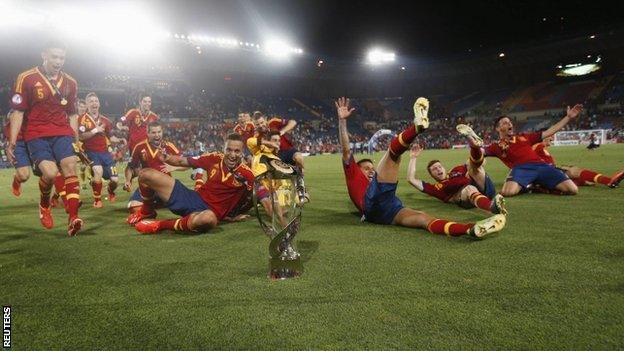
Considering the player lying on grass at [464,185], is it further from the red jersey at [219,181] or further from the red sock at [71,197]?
the red sock at [71,197]

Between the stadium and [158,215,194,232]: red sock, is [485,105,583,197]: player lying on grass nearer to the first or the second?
the stadium

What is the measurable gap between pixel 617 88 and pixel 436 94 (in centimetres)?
2043

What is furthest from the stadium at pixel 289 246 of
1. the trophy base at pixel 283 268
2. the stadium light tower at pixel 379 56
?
the stadium light tower at pixel 379 56

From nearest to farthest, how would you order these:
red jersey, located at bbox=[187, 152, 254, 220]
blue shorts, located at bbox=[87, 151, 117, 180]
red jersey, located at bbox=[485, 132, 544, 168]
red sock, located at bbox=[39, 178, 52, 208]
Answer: red jersey, located at bbox=[187, 152, 254, 220] < red sock, located at bbox=[39, 178, 52, 208] < red jersey, located at bbox=[485, 132, 544, 168] < blue shorts, located at bbox=[87, 151, 117, 180]

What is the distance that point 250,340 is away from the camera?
6.82 feet

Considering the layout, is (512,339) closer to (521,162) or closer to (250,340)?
(250,340)

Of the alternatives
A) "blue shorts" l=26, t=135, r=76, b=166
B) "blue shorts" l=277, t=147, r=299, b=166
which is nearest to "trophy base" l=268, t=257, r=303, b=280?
"blue shorts" l=26, t=135, r=76, b=166

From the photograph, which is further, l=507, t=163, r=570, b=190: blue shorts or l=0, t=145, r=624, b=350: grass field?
l=507, t=163, r=570, b=190: blue shorts

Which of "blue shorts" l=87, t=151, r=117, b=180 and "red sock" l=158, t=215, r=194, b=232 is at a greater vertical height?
"blue shorts" l=87, t=151, r=117, b=180

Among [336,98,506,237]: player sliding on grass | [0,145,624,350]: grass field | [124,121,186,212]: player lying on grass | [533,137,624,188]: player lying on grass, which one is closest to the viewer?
[0,145,624,350]: grass field

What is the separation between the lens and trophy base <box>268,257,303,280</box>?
120 inches

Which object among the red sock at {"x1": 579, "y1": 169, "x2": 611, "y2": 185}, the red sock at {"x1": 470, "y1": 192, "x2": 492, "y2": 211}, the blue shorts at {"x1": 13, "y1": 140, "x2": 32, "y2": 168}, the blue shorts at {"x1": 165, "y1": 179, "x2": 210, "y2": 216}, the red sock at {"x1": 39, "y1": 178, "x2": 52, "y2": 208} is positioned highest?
the blue shorts at {"x1": 13, "y1": 140, "x2": 32, "y2": 168}

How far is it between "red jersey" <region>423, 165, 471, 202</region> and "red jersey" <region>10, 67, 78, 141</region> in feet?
17.6

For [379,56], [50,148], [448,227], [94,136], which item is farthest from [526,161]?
[379,56]
